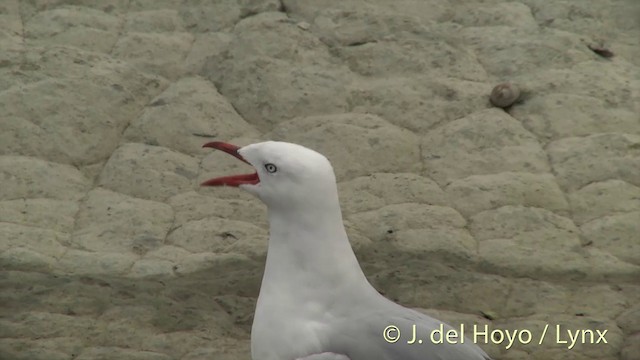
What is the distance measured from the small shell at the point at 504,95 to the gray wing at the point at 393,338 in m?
2.33

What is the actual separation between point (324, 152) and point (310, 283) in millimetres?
1821

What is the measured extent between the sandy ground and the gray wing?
3.31 ft

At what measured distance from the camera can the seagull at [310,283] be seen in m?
3.49

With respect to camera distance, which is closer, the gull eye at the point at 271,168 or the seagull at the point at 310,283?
the seagull at the point at 310,283

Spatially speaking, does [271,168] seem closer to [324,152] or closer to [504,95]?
[324,152]

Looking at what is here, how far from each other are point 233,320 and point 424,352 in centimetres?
136

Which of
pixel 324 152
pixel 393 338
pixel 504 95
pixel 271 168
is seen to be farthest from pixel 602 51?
pixel 393 338

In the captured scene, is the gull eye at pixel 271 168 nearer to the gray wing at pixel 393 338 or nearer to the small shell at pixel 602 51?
the gray wing at pixel 393 338

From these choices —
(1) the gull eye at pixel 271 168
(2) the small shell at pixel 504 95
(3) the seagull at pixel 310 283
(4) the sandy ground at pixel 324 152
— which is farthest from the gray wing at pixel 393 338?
(2) the small shell at pixel 504 95

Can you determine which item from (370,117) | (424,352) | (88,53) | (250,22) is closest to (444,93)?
(370,117)

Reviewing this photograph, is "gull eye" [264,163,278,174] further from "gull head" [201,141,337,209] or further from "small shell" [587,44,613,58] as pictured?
"small shell" [587,44,613,58]

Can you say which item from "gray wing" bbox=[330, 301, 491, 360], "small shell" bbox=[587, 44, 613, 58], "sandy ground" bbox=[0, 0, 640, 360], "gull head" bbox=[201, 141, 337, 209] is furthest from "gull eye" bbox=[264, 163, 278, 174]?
"small shell" bbox=[587, 44, 613, 58]

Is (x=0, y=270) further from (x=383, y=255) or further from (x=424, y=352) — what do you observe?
(x=424, y=352)

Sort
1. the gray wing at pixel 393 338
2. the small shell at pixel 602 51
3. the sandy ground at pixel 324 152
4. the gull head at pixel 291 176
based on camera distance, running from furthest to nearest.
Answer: the small shell at pixel 602 51, the sandy ground at pixel 324 152, the gull head at pixel 291 176, the gray wing at pixel 393 338
